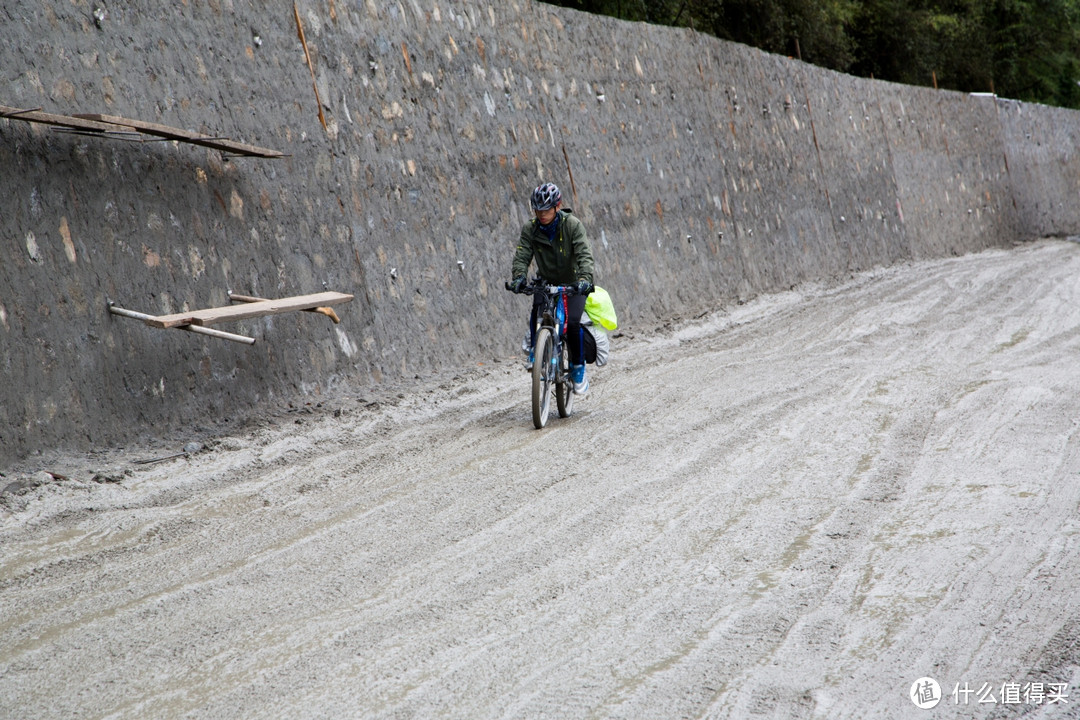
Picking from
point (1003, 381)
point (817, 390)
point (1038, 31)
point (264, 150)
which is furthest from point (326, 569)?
point (1038, 31)

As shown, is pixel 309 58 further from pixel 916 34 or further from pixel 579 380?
pixel 916 34

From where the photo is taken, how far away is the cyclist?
7.87 meters

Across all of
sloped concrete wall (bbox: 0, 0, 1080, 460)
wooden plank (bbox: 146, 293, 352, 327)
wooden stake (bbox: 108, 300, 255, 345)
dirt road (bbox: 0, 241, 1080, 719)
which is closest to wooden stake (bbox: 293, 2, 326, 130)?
sloped concrete wall (bbox: 0, 0, 1080, 460)

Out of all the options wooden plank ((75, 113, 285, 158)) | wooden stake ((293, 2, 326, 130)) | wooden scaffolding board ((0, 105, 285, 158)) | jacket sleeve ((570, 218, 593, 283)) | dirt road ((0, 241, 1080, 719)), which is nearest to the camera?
dirt road ((0, 241, 1080, 719))

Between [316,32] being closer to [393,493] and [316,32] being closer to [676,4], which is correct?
[393,493]

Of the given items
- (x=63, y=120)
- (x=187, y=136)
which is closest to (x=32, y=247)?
(x=63, y=120)

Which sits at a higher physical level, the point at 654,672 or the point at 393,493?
the point at 393,493

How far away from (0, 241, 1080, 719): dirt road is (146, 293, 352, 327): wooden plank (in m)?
1.01

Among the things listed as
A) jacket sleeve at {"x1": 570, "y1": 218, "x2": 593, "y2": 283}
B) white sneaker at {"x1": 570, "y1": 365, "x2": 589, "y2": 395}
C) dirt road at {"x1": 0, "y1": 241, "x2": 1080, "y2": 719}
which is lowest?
dirt road at {"x1": 0, "y1": 241, "x2": 1080, "y2": 719}

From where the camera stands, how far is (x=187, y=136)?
23.3 feet

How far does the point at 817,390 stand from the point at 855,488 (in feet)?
9.26

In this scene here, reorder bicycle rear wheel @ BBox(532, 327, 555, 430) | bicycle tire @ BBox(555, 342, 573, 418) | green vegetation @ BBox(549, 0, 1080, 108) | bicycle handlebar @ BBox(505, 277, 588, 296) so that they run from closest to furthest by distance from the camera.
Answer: bicycle rear wheel @ BBox(532, 327, 555, 430), bicycle handlebar @ BBox(505, 277, 588, 296), bicycle tire @ BBox(555, 342, 573, 418), green vegetation @ BBox(549, 0, 1080, 108)

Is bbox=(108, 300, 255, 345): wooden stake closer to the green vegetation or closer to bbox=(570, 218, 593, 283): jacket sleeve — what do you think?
bbox=(570, 218, 593, 283): jacket sleeve

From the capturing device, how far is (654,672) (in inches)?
137
